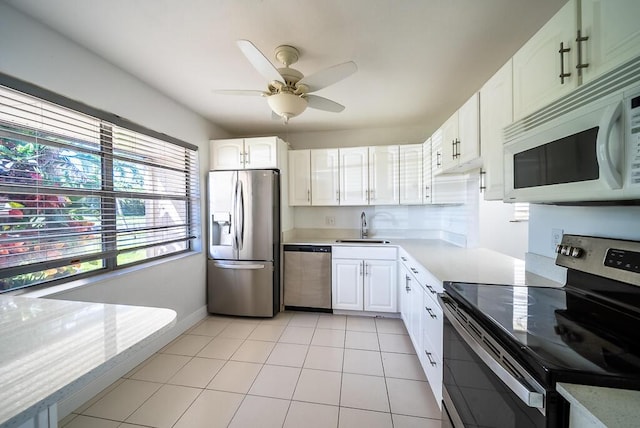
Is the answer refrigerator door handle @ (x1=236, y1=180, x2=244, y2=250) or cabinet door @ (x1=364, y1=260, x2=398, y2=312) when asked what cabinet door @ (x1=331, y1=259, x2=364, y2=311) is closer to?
cabinet door @ (x1=364, y1=260, x2=398, y2=312)

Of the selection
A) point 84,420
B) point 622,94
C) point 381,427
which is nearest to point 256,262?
point 84,420

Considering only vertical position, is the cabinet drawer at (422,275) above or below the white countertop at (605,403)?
below

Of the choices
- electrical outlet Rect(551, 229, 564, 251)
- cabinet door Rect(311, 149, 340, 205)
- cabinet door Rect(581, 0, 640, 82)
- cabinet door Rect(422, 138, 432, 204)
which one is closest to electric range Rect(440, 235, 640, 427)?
electrical outlet Rect(551, 229, 564, 251)

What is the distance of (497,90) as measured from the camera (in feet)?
4.91

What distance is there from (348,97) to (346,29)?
3.21 ft

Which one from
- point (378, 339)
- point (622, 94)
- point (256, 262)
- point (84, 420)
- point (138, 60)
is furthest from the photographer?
point (256, 262)

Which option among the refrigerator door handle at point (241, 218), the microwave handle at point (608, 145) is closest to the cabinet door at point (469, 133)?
the microwave handle at point (608, 145)

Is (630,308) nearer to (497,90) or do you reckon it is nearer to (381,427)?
(497,90)

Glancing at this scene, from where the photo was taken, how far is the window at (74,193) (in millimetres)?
1448

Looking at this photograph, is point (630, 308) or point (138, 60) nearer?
point (630, 308)

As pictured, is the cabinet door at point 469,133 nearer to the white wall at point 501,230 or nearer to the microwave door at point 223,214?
the white wall at point 501,230

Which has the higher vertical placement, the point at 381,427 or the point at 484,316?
the point at 484,316

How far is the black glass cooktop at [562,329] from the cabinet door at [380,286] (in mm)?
1697

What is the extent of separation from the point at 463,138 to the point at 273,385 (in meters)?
2.33
